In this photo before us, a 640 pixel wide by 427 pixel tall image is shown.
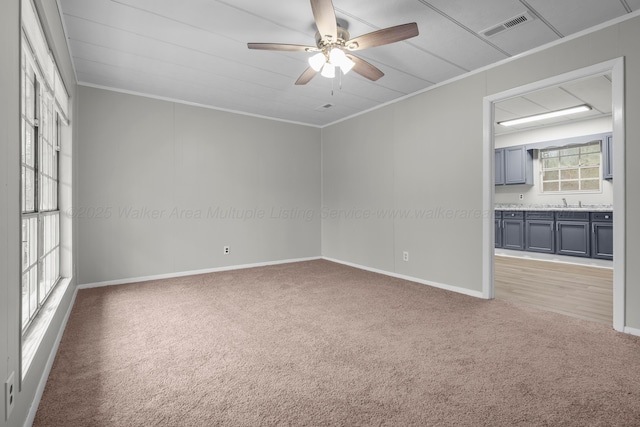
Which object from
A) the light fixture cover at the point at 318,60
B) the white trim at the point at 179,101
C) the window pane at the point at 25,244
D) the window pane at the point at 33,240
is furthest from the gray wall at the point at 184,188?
the light fixture cover at the point at 318,60

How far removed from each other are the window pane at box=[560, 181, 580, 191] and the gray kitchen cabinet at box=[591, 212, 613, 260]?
4.20 ft

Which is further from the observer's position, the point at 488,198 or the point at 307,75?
the point at 488,198

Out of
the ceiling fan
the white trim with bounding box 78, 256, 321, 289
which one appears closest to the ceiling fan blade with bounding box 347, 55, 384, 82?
the ceiling fan

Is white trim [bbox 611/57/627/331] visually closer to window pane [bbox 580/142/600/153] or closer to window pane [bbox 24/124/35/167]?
window pane [bbox 24/124/35/167]

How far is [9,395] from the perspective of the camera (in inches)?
51.8

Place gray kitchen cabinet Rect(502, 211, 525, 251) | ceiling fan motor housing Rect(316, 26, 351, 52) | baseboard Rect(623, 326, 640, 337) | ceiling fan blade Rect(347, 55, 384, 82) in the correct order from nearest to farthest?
ceiling fan motor housing Rect(316, 26, 351, 52) < baseboard Rect(623, 326, 640, 337) < ceiling fan blade Rect(347, 55, 384, 82) < gray kitchen cabinet Rect(502, 211, 525, 251)

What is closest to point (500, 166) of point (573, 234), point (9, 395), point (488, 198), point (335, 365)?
point (573, 234)

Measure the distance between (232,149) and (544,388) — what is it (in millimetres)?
4676

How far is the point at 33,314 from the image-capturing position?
221 centimetres

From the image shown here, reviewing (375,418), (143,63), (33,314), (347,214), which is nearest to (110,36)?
(143,63)

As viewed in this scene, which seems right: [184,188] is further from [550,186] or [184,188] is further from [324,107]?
[550,186]

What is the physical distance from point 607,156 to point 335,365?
632 centimetres

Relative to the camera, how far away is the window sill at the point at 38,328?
5.52 feet

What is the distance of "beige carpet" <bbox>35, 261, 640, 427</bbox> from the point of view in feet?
5.38
